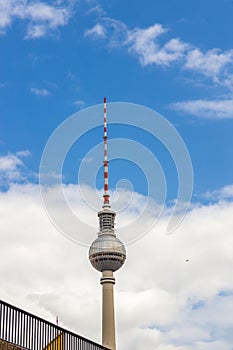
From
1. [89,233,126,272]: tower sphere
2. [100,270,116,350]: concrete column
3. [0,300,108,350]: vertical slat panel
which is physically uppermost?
[89,233,126,272]: tower sphere

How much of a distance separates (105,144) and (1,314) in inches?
5801

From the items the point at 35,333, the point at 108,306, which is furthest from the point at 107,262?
the point at 35,333

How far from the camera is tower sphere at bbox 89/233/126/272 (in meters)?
171

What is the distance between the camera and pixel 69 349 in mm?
37156

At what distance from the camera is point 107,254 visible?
171000 millimetres

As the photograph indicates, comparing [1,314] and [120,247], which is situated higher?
[120,247]

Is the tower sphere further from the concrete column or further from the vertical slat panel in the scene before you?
the vertical slat panel

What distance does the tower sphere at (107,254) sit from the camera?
560 feet

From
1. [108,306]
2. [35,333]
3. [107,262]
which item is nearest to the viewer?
[35,333]

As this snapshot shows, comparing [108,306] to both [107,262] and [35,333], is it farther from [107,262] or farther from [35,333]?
[35,333]

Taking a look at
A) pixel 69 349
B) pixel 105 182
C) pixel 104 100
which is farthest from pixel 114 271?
pixel 69 349

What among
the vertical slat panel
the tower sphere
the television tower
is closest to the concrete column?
the television tower

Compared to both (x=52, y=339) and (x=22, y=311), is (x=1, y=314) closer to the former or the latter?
(x=22, y=311)

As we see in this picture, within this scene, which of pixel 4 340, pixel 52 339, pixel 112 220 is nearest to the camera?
pixel 4 340
